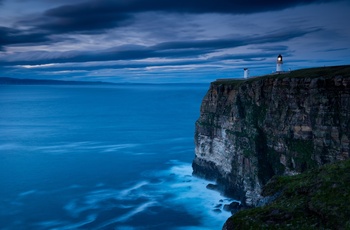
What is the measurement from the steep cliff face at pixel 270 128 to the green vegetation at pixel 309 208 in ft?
42.3

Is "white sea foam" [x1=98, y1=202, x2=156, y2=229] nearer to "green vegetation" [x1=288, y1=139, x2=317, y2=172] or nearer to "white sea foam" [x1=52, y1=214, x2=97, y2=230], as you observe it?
"white sea foam" [x1=52, y1=214, x2=97, y2=230]

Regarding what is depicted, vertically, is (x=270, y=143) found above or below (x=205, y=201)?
above

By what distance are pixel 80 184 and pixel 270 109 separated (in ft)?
126

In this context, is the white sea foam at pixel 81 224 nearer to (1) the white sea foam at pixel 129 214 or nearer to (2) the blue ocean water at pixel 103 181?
(2) the blue ocean water at pixel 103 181

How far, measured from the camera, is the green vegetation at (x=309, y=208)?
1869 centimetres

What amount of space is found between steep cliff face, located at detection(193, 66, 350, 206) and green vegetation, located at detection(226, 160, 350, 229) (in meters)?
12.9

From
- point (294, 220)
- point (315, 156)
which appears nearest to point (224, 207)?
point (315, 156)

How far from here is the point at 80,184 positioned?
67375 mm

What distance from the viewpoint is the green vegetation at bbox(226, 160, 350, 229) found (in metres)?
18.7

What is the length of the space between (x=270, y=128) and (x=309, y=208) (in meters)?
31.8

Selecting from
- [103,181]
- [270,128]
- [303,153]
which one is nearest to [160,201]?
[103,181]

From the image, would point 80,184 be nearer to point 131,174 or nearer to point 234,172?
point 131,174

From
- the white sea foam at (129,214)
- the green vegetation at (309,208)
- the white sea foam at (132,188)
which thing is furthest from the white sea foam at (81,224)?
the green vegetation at (309,208)

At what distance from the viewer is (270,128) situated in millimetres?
51188
